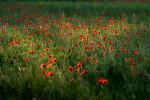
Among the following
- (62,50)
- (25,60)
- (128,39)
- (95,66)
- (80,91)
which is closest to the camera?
(80,91)

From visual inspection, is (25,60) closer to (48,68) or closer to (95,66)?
(48,68)

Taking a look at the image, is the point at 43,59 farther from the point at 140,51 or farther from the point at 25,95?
the point at 140,51

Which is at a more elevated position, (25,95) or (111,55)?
(111,55)

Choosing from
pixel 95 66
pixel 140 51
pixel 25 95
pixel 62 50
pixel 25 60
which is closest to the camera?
pixel 25 95

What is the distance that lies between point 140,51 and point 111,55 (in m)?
0.69

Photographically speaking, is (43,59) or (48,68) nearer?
(48,68)

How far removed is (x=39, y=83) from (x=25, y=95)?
273 mm

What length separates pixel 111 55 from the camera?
5.96 meters

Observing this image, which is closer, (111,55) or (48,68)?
(48,68)

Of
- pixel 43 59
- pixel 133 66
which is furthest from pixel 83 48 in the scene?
pixel 133 66

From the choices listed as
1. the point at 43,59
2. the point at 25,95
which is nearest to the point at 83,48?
the point at 43,59

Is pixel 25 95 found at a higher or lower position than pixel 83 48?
lower

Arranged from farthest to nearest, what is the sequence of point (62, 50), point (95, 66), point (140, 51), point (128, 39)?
1. point (128, 39)
2. point (62, 50)
3. point (140, 51)
4. point (95, 66)

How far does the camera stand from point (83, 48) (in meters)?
6.62
